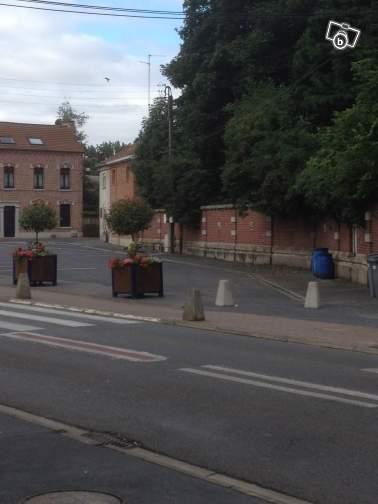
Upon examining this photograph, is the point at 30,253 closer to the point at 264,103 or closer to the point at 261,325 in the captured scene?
the point at 261,325

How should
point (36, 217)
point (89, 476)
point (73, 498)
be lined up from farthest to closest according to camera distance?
point (36, 217) → point (89, 476) → point (73, 498)

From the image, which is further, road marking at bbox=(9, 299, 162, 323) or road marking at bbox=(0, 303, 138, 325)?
road marking at bbox=(9, 299, 162, 323)

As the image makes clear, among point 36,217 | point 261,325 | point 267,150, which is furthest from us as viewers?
point 36,217

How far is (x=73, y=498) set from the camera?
5.68 m

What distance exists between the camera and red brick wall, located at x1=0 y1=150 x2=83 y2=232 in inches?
2913

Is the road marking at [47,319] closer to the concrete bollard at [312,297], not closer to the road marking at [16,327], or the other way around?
the road marking at [16,327]

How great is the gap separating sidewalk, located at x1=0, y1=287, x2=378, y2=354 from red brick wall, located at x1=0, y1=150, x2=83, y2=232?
2139 inches

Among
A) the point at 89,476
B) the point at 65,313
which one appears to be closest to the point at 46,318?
the point at 65,313

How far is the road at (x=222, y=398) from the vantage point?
6.64 meters

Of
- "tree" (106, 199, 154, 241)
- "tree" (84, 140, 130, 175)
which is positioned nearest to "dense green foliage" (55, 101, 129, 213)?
"tree" (84, 140, 130, 175)

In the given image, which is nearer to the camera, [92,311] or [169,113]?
[92,311]

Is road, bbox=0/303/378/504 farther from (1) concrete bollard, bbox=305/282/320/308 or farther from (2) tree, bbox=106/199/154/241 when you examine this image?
(2) tree, bbox=106/199/154/241

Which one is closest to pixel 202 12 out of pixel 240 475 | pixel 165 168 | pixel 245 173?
pixel 165 168

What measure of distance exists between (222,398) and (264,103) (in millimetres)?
25850
